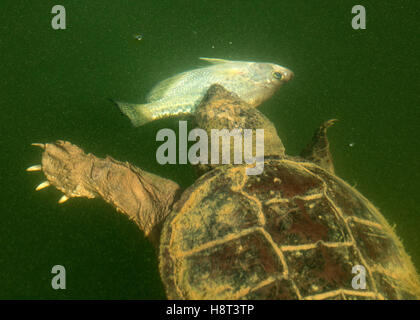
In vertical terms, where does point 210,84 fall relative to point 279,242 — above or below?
above

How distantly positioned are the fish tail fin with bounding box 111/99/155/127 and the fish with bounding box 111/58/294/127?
0.25ft

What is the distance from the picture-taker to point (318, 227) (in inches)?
65.7

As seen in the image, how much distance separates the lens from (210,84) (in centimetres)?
383

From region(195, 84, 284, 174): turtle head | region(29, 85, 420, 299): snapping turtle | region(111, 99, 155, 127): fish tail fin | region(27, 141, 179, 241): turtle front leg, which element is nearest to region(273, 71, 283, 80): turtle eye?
region(195, 84, 284, 174): turtle head

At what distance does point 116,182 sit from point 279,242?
5.40 ft

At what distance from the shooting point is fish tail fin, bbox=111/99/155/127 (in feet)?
10.2

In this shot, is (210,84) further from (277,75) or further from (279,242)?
(279,242)

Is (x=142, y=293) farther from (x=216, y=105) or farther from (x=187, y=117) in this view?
(x=216, y=105)

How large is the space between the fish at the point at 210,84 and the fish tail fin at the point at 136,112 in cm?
8

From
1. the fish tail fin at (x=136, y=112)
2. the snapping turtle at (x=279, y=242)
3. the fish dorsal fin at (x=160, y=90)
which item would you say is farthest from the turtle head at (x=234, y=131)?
the fish dorsal fin at (x=160, y=90)

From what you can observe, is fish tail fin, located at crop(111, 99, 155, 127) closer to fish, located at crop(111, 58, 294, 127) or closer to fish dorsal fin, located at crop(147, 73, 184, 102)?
fish, located at crop(111, 58, 294, 127)

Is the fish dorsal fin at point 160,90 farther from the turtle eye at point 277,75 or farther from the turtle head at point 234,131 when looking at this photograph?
the turtle eye at point 277,75

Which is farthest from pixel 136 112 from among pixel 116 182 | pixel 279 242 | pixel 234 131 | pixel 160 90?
pixel 279 242
